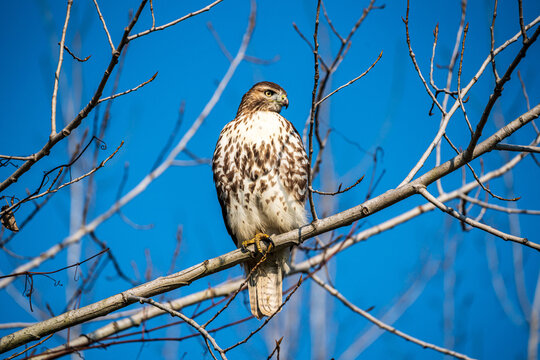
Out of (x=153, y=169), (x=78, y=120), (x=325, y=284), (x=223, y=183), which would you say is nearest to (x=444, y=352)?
(x=325, y=284)

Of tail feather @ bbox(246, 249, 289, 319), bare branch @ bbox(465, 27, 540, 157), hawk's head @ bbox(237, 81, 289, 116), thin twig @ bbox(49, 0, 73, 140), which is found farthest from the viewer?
hawk's head @ bbox(237, 81, 289, 116)

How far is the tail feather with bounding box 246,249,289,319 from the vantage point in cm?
459

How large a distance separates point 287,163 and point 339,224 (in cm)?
132

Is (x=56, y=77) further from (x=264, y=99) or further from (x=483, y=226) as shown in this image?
(x=264, y=99)

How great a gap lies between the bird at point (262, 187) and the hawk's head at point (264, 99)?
0.31 meters

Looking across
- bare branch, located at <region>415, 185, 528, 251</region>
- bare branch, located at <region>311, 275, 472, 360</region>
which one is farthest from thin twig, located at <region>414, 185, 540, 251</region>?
bare branch, located at <region>311, 275, 472, 360</region>

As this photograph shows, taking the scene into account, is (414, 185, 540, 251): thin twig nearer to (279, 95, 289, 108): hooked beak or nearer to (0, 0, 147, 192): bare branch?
(0, 0, 147, 192): bare branch

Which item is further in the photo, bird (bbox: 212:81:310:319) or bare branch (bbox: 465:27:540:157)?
bird (bbox: 212:81:310:319)

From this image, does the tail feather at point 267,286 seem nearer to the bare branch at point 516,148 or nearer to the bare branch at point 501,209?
the bare branch at point 501,209

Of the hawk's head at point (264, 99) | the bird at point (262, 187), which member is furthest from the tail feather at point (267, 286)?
the hawk's head at point (264, 99)

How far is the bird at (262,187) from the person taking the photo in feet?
14.3

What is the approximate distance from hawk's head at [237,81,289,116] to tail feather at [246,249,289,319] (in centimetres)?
151

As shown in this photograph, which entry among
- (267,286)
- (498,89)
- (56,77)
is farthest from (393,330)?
(56,77)

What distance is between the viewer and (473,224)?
2.70 metres
